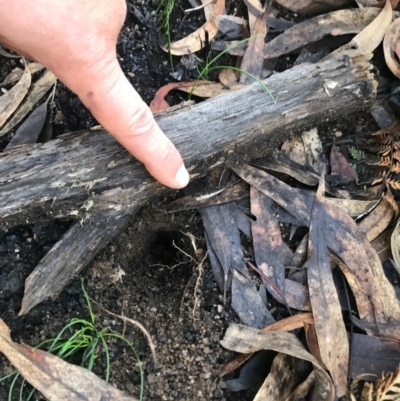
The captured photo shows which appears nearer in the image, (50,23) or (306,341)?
(50,23)

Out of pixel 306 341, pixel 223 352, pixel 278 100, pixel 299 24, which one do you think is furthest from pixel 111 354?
pixel 299 24

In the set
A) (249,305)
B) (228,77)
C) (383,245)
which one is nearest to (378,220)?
(383,245)

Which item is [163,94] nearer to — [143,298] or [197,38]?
[197,38]

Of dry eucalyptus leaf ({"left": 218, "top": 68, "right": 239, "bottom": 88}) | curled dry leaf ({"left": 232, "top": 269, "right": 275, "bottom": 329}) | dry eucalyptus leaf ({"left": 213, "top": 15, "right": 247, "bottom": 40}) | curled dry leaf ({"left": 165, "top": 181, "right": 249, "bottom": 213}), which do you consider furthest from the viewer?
dry eucalyptus leaf ({"left": 213, "top": 15, "right": 247, "bottom": 40})

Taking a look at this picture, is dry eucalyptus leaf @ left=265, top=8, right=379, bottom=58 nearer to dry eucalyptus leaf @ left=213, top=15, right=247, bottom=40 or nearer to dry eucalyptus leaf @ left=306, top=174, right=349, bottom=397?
dry eucalyptus leaf @ left=213, top=15, right=247, bottom=40

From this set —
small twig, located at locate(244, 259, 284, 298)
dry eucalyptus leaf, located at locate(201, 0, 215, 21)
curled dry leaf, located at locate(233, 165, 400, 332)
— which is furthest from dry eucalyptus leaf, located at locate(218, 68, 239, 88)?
small twig, located at locate(244, 259, 284, 298)

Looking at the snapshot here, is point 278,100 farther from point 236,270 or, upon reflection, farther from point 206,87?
point 236,270
